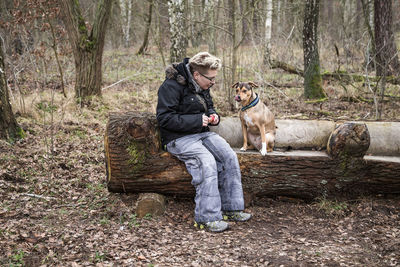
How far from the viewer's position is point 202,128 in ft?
14.8

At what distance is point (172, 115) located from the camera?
13.6 feet

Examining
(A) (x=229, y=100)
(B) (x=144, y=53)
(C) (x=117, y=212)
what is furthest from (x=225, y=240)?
(B) (x=144, y=53)

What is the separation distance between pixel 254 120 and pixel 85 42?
19.1ft

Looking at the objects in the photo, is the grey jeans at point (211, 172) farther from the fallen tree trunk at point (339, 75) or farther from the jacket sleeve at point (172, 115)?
the fallen tree trunk at point (339, 75)

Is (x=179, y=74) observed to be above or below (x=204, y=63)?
below

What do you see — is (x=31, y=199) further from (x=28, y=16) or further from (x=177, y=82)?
(x=28, y=16)

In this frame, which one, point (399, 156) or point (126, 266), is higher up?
point (399, 156)

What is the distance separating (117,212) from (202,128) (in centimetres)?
153

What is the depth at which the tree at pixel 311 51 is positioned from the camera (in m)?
9.09

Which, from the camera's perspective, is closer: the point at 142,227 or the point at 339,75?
the point at 142,227

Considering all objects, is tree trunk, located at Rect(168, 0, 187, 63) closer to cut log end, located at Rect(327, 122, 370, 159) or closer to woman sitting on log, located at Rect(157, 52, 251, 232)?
woman sitting on log, located at Rect(157, 52, 251, 232)

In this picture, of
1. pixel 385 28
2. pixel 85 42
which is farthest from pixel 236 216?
pixel 385 28

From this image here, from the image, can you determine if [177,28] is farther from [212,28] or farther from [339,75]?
[339,75]

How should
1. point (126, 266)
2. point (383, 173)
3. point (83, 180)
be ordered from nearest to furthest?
1. point (126, 266)
2. point (383, 173)
3. point (83, 180)
